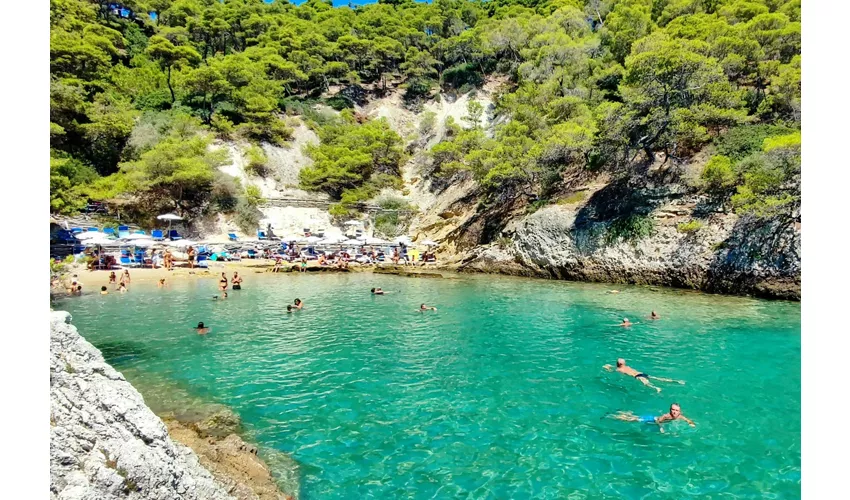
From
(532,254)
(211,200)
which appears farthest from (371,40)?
(532,254)

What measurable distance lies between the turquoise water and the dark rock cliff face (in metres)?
2.01

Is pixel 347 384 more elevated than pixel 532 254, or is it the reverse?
pixel 532 254

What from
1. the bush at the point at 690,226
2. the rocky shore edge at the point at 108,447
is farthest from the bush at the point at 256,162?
the rocky shore edge at the point at 108,447

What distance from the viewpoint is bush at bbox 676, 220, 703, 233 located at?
21.6m

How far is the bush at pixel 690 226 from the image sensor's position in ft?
70.8

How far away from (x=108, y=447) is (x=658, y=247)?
24.4 m

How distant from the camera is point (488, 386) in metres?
9.77

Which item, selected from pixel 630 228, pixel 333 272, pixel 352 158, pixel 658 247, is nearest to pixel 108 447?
pixel 658 247

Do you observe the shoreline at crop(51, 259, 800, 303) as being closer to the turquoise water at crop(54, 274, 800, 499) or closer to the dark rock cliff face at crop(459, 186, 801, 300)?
the dark rock cliff face at crop(459, 186, 801, 300)

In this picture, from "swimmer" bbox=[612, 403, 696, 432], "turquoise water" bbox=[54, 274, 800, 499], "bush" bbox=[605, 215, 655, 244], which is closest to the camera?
"turquoise water" bbox=[54, 274, 800, 499]

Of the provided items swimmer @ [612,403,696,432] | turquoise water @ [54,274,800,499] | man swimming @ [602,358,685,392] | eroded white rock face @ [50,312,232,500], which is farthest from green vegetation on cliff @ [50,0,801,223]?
eroded white rock face @ [50,312,232,500]

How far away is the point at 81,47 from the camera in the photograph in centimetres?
3850
